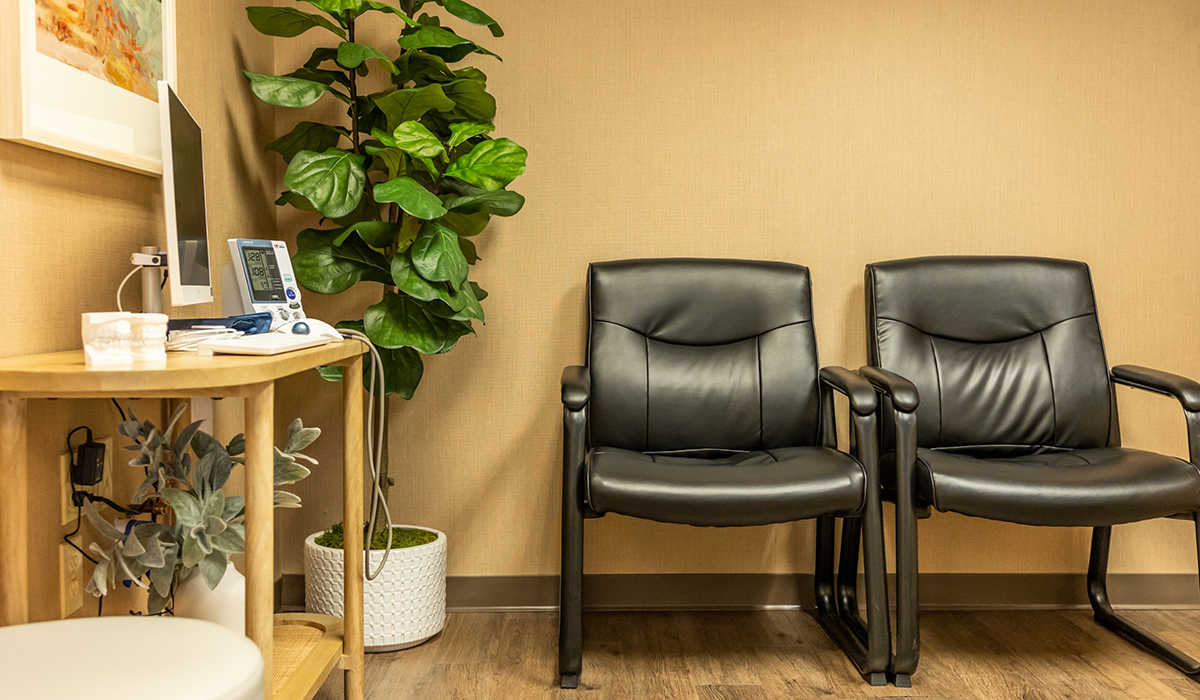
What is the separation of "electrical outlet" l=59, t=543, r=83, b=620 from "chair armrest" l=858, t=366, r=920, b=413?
1.62m

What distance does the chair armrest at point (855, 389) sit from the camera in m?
1.78

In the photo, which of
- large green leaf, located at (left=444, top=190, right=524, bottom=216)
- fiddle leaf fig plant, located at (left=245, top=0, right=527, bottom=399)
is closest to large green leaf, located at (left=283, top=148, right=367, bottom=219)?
fiddle leaf fig plant, located at (left=245, top=0, right=527, bottom=399)

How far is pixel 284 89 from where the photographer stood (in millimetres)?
1894

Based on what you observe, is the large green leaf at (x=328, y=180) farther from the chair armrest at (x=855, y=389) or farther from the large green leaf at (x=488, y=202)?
the chair armrest at (x=855, y=389)

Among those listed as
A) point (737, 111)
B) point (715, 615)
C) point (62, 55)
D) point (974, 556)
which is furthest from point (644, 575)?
point (62, 55)

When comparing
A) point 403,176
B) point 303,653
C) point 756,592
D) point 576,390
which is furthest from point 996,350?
point 303,653

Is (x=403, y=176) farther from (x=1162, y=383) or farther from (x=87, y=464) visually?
(x=1162, y=383)

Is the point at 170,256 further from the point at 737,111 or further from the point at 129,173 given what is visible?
the point at 737,111

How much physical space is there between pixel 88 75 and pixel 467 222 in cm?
92

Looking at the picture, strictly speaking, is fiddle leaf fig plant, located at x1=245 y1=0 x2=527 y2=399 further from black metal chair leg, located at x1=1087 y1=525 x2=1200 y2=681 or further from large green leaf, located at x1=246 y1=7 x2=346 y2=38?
black metal chair leg, located at x1=1087 y1=525 x2=1200 y2=681

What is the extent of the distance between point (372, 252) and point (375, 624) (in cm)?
92

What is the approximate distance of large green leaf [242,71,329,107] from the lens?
1.87 m

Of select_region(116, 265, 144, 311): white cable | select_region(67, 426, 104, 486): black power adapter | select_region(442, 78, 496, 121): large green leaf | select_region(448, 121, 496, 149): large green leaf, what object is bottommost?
select_region(67, 426, 104, 486): black power adapter

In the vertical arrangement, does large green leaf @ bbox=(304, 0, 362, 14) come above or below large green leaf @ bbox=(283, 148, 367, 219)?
above
